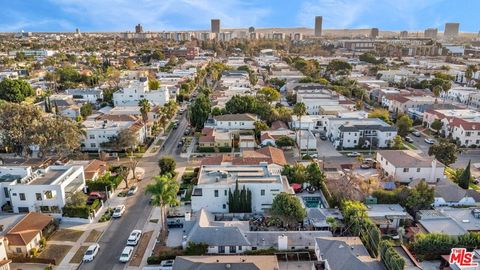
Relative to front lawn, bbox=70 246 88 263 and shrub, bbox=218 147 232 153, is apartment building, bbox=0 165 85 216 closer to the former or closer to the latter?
front lawn, bbox=70 246 88 263

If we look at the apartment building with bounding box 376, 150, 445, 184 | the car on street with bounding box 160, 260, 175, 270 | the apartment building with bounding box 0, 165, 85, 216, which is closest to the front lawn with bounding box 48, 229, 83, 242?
the apartment building with bounding box 0, 165, 85, 216

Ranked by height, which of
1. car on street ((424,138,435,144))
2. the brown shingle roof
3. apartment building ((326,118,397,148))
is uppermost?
apartment building ((326,118,397,148))

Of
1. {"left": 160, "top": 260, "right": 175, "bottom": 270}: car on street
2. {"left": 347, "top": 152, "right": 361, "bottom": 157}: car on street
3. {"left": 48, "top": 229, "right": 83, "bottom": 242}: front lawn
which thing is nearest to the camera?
{"left": 160, "top": 260, "right": 175, "bottom": 270}: car on street

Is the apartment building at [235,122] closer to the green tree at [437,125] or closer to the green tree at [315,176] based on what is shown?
the green tree at [315,176]

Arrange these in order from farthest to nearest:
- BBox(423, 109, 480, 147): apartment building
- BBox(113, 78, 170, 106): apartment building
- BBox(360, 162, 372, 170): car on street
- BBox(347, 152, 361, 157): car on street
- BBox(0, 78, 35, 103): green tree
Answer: BBox(0, 78, 35, 103): green tree
BBox(113, 78, 170, 106): apartment building
BBox(423, 109, 480, 147): apartment building
BBox(347, 152, 361, 157): car on street
BBox(360, 162, 372, 170): car on street

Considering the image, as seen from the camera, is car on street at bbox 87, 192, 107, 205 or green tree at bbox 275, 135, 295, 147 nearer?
car on street at bbox 87, 192, 107, 205

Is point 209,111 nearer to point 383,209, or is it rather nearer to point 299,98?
point 299,98

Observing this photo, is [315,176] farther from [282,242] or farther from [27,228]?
[27,228]
